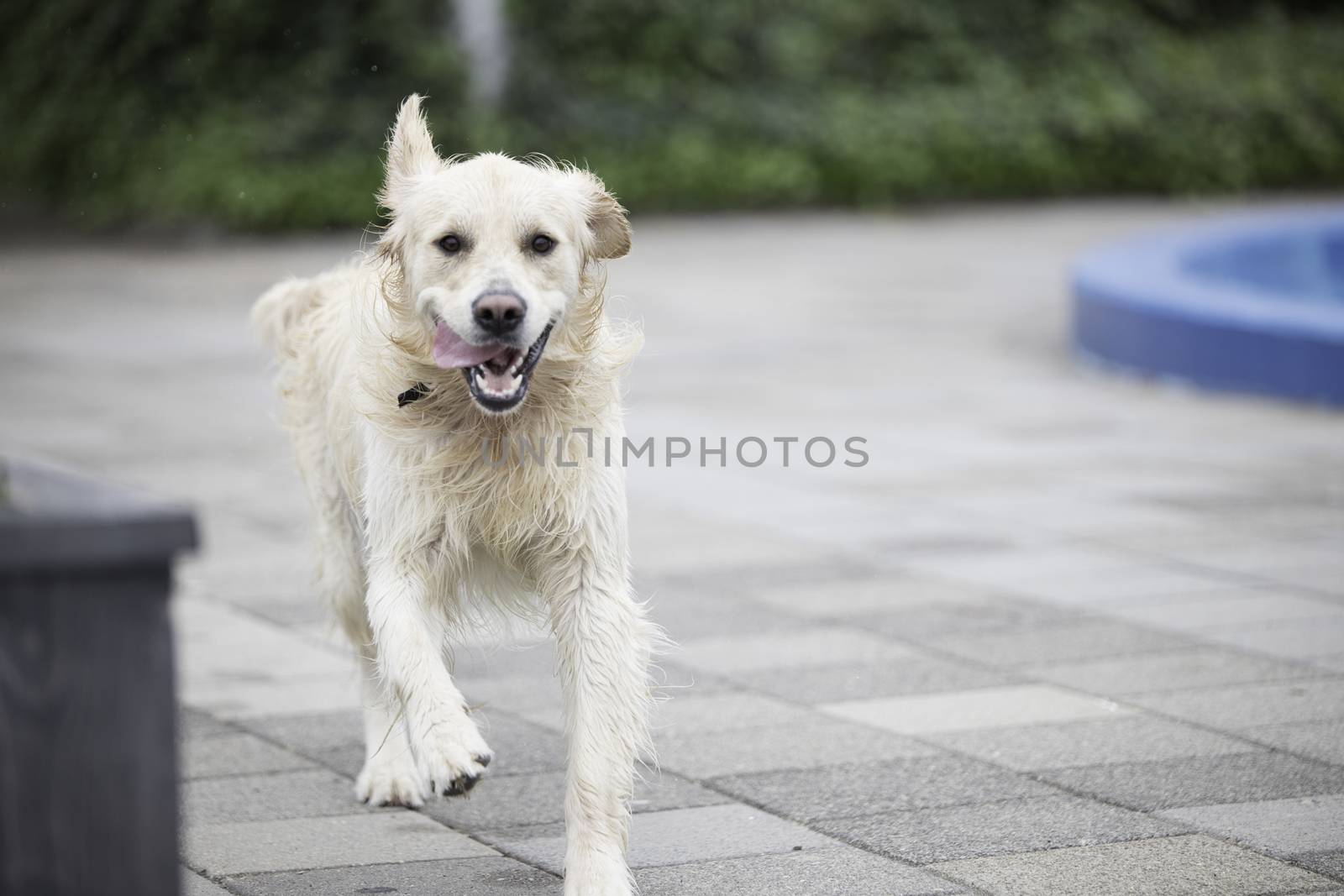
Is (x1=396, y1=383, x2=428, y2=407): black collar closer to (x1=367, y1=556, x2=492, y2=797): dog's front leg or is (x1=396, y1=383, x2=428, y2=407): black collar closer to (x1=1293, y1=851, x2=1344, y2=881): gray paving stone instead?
(x1=367, y1=556, x2=492, y2=797): dog's front leg

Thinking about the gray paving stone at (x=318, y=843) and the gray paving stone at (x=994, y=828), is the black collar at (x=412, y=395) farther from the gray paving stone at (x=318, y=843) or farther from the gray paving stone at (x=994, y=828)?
the gray paving stone at (x=994, y=828)

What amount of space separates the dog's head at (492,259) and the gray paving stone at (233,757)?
1416 mm

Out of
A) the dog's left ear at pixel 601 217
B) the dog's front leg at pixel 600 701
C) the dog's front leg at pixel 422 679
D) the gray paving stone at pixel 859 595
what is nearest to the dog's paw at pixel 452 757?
the dog's front leg at pixel 422 679

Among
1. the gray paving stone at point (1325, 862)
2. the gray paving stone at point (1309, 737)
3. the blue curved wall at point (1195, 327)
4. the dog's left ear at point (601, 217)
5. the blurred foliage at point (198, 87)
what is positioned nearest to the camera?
the gray paving stone at point (1325, 862)

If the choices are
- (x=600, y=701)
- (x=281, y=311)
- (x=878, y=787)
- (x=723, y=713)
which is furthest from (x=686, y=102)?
(x=600, y=701)

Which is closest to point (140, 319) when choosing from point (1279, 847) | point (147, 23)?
point (147, 23)

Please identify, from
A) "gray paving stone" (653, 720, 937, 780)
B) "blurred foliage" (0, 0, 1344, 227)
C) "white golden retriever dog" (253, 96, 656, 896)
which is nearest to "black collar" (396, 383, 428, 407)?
"white golden retriever dog" (253, 96, 656, 896)

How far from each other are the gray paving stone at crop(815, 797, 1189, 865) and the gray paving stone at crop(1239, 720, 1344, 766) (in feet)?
2.43

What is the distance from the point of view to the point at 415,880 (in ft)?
12.7

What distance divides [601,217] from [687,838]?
1.63 m

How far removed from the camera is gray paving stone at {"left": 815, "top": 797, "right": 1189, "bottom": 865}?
13.2ft

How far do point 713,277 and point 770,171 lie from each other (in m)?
4.99

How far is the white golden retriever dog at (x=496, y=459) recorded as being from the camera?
3885 millimetres

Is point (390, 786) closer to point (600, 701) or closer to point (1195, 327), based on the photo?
point (600, 701)
